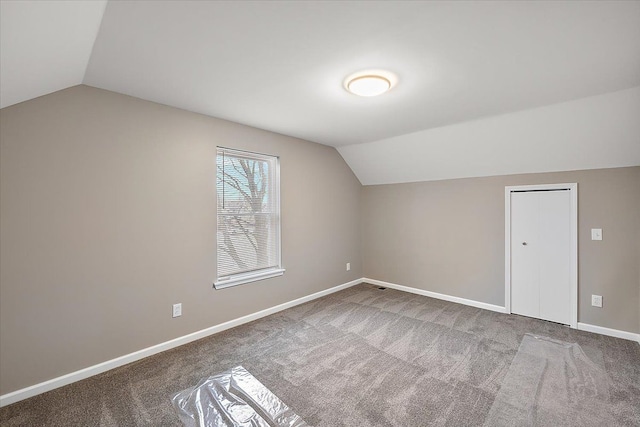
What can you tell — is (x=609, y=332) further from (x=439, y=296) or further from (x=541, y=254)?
(x=439, y=296)

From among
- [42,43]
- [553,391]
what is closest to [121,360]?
[42,43]

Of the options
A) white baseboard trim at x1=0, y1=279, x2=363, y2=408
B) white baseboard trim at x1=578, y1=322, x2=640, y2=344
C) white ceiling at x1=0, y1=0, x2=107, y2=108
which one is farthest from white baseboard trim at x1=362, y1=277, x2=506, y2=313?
white ceiling at x1=0, y1=0, x2=107, y2=108

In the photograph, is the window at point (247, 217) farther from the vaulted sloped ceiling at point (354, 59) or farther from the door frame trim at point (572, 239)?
the door frame trim at point (572, 239)

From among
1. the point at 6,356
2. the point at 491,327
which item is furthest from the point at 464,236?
the point at 6,356

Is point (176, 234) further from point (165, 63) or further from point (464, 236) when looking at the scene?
point (464, 236)

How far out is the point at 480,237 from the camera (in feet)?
12.2

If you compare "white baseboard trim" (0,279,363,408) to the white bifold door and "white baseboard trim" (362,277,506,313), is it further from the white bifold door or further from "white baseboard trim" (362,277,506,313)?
the white bifold door

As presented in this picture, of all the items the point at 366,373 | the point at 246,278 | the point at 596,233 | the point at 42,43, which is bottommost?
the point at 366,373

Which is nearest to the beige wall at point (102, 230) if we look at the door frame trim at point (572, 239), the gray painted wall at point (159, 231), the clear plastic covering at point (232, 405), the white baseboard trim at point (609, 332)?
the gray painted wall at point (159, 231)

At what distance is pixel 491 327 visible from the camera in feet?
10.1

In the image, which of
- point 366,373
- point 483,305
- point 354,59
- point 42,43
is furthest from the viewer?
point 483,305

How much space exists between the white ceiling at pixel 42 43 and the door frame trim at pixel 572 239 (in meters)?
4.15

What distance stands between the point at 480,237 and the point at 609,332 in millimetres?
1518

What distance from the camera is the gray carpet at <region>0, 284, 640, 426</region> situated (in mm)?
1802
